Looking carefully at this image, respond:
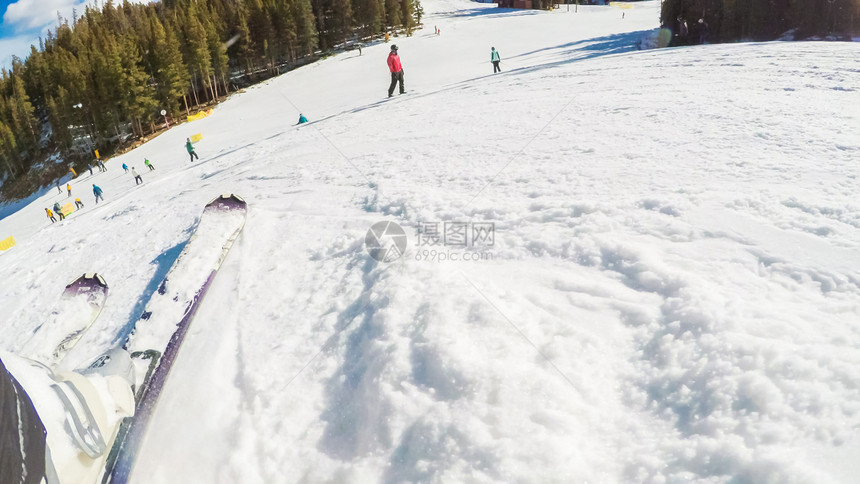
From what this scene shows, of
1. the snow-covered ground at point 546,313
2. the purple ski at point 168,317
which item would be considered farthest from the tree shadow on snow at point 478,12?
the purple ski at point 168,317

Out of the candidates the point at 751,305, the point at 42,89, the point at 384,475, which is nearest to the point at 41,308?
the point at 384,475

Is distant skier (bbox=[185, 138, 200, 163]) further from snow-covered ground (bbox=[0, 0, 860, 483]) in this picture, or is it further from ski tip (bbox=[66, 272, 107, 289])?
ski tip (bbox=[66, 272, 107, 289])

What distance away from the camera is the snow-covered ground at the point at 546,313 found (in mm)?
1808

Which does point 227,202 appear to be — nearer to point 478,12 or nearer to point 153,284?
point 153,284

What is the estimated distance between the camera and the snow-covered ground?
1.81 meters

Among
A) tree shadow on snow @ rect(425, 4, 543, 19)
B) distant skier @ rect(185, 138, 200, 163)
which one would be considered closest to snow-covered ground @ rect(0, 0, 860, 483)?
distant skier @ rect(185, 138, 200, 163)

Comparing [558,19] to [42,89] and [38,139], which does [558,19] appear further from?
[42,89]

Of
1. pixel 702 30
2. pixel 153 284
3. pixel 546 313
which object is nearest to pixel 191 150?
pixel 153 284

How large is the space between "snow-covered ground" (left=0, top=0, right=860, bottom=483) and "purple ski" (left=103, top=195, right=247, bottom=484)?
111mm

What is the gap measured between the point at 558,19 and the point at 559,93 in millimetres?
42228

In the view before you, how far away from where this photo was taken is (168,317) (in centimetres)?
344

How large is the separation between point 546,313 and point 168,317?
3.03m

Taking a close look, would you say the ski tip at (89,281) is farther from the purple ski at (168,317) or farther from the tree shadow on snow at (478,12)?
the tree shadow on snow at (478,12)

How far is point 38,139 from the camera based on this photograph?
53906 millimetres
